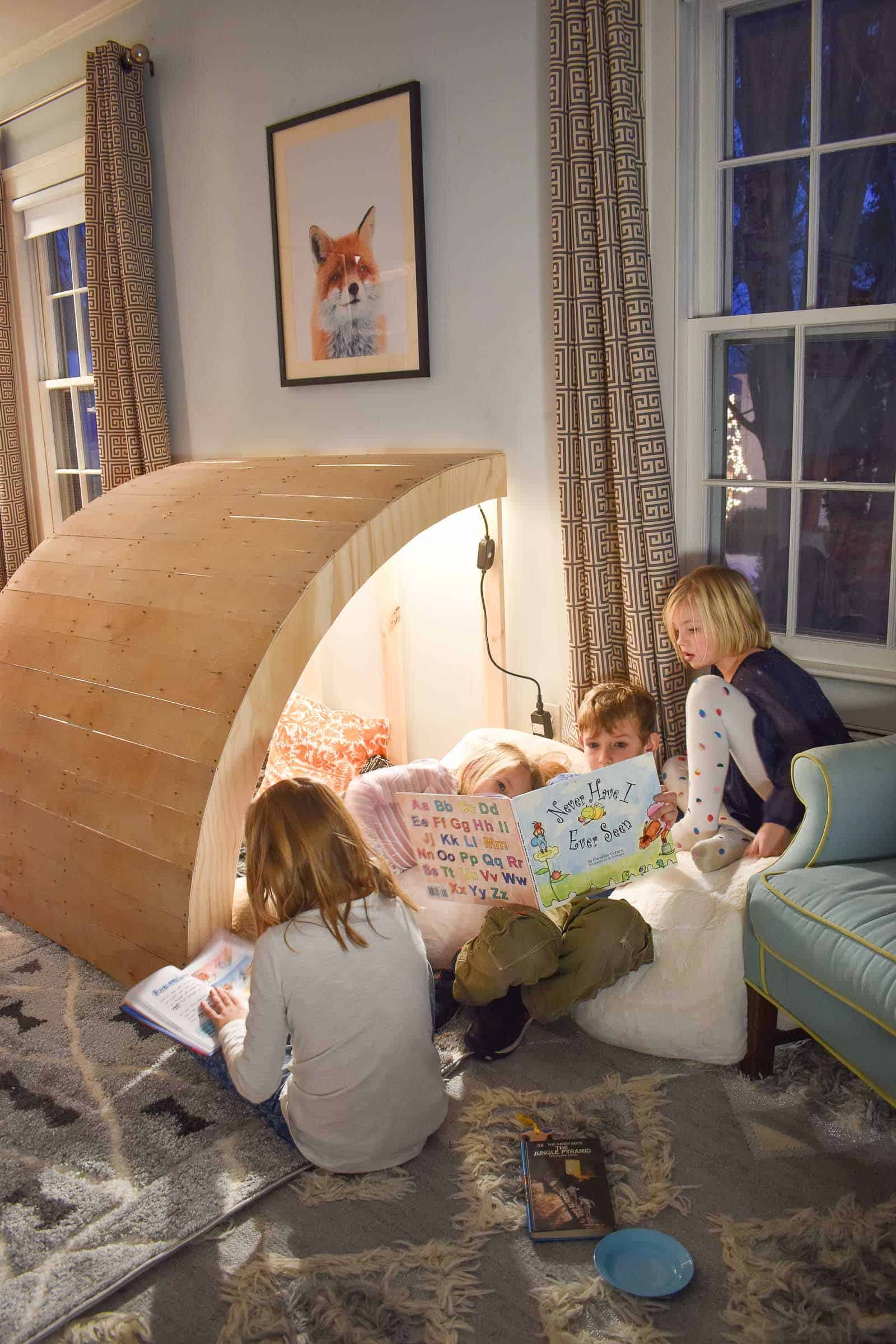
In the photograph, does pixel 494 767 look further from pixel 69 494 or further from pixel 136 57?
pixel 69 494

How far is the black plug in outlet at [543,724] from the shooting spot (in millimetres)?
2875

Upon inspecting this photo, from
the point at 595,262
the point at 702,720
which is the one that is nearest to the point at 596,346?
the point at 595,262

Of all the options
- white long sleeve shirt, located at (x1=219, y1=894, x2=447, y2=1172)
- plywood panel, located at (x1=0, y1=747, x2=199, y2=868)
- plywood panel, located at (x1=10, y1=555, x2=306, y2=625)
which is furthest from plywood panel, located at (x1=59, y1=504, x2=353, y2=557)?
white long sleeve shirt, located at (x1=219, y1=894, x2=447, y2=1172)

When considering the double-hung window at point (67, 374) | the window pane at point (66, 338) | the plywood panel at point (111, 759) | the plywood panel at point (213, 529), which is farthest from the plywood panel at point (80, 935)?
the window pane at point (66, 338)

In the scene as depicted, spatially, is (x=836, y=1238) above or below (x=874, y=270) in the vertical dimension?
below

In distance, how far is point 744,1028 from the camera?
1.92 metres

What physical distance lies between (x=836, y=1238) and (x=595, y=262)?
2.04m

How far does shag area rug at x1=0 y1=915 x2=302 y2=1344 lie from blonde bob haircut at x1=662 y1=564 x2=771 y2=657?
1307 mm

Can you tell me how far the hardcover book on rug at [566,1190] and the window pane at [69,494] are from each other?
3.69 meters

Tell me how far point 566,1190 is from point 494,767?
3.07ft

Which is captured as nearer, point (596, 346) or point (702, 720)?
point (702, 720)

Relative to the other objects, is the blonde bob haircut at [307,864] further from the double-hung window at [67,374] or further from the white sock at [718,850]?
the double-hung window at [67,374]

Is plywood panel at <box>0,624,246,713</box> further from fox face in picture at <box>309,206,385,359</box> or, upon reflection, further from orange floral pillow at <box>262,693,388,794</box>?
fox face in picture at <box>309,206,385,359</box>

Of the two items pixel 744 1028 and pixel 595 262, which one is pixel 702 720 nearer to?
pixel 744 1028
